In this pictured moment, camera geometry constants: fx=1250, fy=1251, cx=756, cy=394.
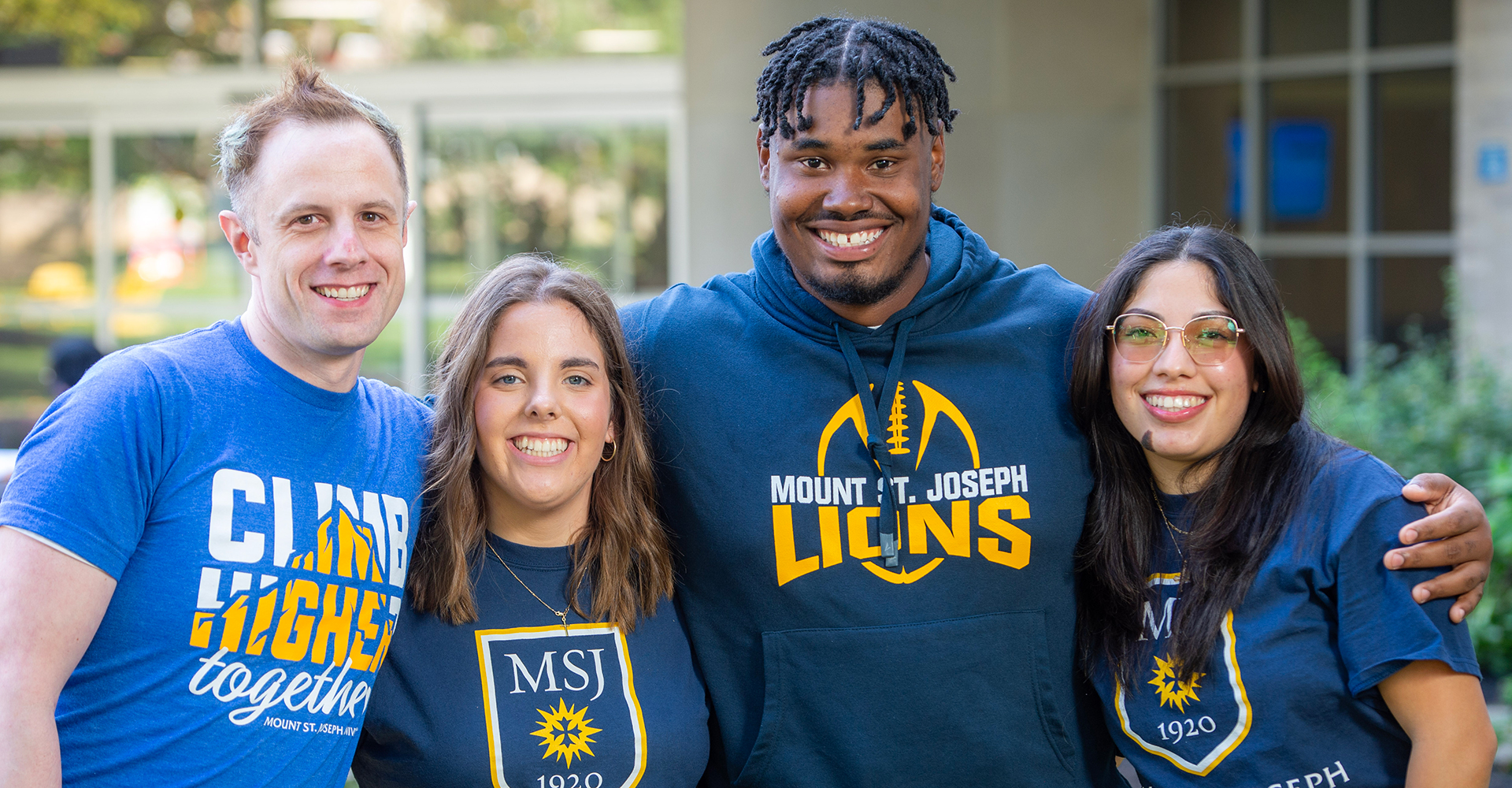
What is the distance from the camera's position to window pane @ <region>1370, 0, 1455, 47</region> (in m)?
7.41

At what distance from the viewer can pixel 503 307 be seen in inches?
105

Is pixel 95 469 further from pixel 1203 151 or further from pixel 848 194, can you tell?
pixel 1203 151

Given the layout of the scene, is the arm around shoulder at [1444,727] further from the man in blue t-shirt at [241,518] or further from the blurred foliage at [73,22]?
the blurred foliage at [73,22]

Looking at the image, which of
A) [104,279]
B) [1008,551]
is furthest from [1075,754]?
[104,279]

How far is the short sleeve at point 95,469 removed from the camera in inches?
76.0

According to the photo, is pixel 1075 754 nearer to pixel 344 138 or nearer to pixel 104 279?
pixel 344 138

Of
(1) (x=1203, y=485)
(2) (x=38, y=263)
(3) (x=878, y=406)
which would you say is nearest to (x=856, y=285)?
(3) (x=878, y=406)

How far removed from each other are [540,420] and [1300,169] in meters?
6.88

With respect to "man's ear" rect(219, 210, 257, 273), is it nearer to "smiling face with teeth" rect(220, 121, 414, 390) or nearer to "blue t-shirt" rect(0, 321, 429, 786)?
"smiling face with teeth" rect(220, 121, 414, 390)

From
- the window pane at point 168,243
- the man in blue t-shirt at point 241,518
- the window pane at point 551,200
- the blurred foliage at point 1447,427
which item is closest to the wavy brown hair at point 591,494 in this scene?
the man in blue t-shirt at point 241,518

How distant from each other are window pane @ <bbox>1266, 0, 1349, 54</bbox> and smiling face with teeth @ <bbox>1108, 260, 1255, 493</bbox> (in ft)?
20.2

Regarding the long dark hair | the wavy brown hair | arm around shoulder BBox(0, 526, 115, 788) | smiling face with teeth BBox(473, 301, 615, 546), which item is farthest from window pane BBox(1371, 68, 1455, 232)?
Result: arm around shoulder BBox(0, 526, 115, 788)

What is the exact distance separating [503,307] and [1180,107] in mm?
6864

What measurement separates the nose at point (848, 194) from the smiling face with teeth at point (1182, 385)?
62 cm
